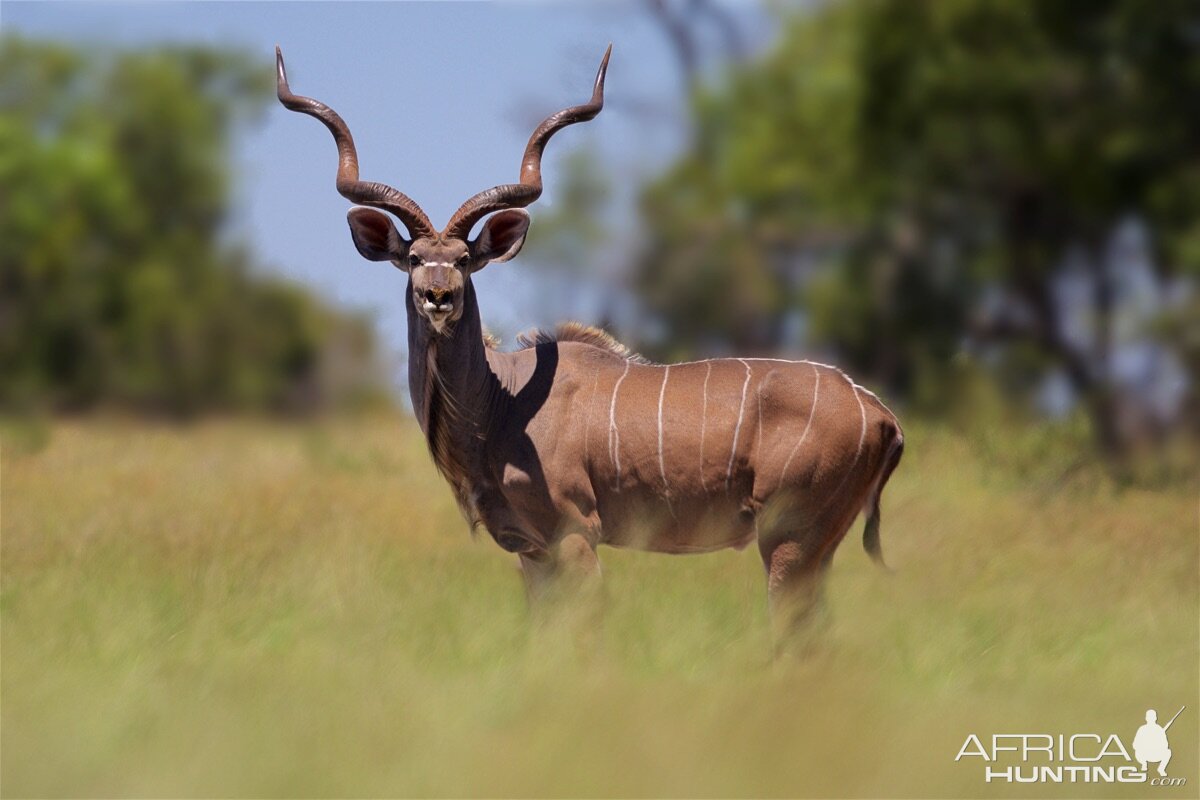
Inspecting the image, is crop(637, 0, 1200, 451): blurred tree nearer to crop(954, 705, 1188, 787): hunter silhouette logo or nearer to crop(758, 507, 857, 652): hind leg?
crop(758, 507, 857, 652): hind leg

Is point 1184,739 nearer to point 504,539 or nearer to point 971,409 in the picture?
point 504,539

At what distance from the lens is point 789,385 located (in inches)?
232

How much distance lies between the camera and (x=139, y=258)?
1501cm

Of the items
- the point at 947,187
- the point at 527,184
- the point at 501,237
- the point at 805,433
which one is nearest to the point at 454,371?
the point at 501,237

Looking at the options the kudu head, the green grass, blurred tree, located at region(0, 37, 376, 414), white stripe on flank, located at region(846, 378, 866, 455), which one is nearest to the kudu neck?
the kudu head

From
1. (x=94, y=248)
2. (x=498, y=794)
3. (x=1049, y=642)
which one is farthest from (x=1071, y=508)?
(x=94, y=248)

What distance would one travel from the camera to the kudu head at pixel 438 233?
18.3ft

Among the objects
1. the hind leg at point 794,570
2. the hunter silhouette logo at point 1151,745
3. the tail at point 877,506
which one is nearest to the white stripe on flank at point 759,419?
the hind leg at point 794,570

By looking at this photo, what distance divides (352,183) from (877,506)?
2285 mm

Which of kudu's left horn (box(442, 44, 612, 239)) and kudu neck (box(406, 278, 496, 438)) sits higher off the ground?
kudu's left horn (box(442, 44, 612, 239))

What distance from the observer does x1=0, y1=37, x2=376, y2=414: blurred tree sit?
11336 mm

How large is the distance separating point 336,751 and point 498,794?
53 cm

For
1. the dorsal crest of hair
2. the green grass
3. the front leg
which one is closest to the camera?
the green grass

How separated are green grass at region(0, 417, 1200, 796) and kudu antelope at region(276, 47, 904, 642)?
1.04ft
